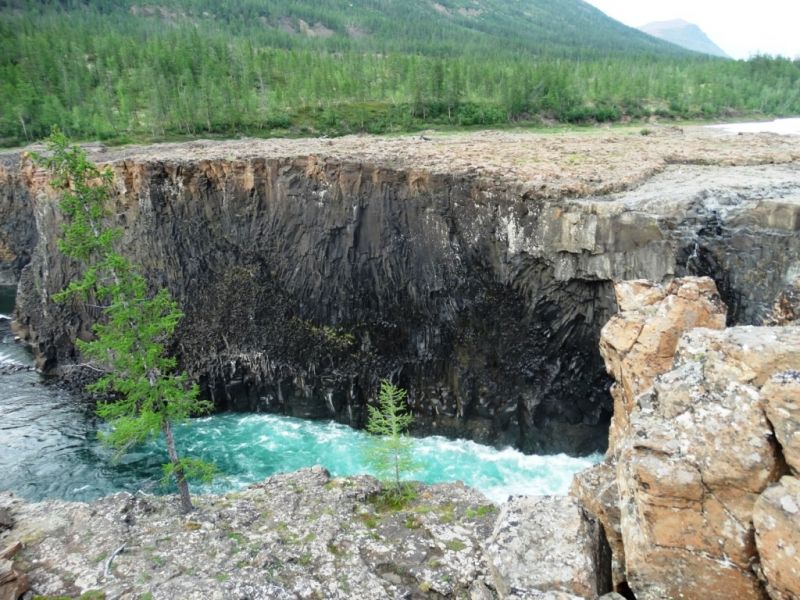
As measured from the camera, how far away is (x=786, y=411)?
6.72 meters

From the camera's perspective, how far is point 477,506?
1792 cm

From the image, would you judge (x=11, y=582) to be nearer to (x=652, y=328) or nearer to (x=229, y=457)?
(x=229, y=457)

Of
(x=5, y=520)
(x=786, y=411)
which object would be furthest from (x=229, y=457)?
(x=786, y=411)

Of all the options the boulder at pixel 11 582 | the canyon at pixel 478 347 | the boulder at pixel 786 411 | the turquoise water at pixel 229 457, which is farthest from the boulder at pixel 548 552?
the turquoise water at pixel 229 457

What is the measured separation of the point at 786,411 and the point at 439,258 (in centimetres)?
2331

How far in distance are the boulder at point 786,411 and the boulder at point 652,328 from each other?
566 cm

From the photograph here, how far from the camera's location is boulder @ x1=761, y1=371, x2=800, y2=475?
6621 millimetres

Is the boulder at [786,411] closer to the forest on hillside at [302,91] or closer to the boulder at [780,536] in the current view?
the boulder at [780,536]

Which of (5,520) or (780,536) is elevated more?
(780,536)

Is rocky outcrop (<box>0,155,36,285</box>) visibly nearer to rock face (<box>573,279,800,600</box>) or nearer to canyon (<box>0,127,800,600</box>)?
canyon (<box>0,127,800,600</box>)

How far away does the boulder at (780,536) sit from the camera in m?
6.37

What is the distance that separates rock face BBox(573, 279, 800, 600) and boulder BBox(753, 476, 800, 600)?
12 mm

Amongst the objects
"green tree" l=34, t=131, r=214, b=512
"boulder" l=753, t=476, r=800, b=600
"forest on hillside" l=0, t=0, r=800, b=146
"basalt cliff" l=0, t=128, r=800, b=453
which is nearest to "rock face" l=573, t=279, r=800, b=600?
"boulder" l=753, t=476, r=800, b=600

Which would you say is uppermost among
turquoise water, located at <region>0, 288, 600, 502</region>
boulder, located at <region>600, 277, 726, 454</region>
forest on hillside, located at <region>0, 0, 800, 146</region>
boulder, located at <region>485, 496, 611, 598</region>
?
forest on hillside, located at <region>0, 0, 800, 146</region>
